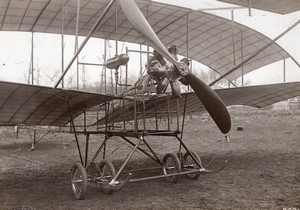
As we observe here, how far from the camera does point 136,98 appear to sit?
705cm

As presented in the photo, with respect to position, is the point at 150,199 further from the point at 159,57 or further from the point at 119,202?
the point at 159,57

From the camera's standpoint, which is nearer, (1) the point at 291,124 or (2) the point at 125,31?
(2) the point at 125,31

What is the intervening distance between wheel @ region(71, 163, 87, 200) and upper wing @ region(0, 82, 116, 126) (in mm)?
1225

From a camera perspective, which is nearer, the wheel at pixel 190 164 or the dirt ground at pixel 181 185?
the dirt ground at pixel 181 185

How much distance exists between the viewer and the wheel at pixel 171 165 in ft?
25.5

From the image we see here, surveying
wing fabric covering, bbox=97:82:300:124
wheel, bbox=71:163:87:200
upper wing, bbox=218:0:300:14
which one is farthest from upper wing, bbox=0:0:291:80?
wheel, bbox=71:163:87:200

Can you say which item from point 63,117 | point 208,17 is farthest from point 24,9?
point 208,17

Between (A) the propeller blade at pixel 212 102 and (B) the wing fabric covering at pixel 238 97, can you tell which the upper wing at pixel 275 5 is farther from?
(A) the propeller blade at pixel 212 102

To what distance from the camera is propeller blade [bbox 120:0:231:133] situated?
5859 millimetres

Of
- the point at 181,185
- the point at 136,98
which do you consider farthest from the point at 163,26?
the point at 181,185

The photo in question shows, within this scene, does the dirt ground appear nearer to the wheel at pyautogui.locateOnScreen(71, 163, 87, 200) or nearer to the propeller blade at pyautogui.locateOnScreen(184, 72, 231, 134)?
the wheel at pyautogui.locateOnScreen(71, 163, 87, 200)

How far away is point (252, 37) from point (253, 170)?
16.8ft

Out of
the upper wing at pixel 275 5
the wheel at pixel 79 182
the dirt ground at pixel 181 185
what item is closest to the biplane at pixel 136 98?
the wheel at pixel 79 182

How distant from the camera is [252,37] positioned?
1177 cm
